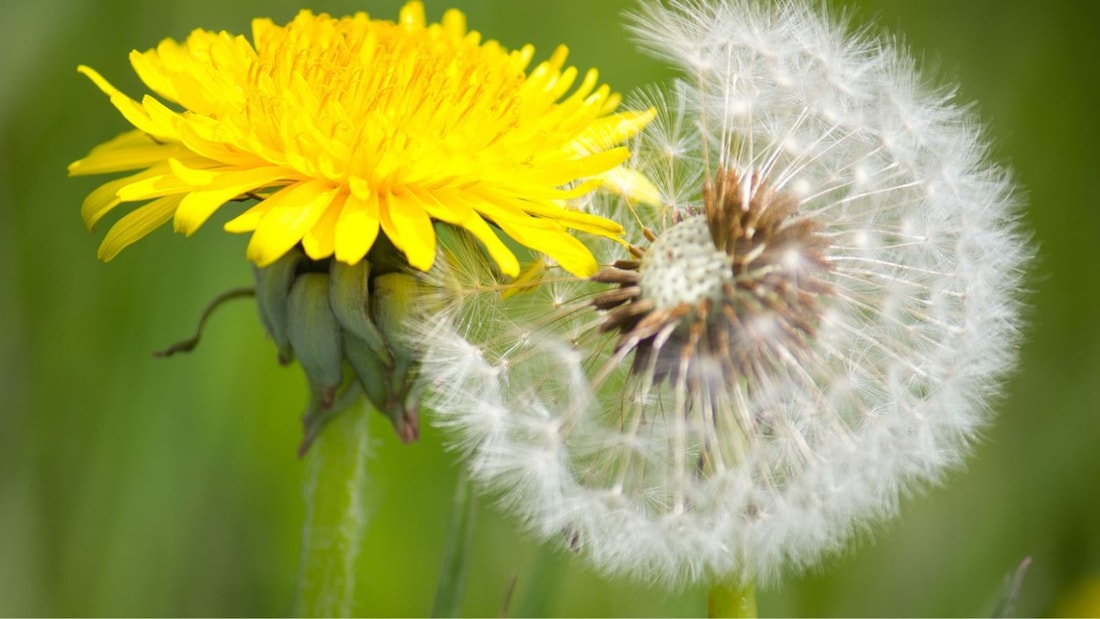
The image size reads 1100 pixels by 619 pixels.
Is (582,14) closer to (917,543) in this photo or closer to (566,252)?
(917,543)

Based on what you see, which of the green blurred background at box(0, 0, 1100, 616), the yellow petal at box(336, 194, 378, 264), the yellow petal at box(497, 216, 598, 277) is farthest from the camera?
the green blurred background at box(0, 0, 1100, 616)

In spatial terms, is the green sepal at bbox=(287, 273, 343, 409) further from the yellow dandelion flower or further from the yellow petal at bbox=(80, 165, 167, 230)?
the yellow petal at bbox=(80, 165, 167, 230)

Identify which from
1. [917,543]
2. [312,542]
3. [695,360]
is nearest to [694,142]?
[695,360]

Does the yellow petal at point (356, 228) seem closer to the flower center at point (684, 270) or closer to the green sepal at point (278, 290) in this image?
the green sepal at point (278, 290)

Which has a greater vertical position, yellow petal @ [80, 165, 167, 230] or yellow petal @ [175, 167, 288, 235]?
yellow petal @ [175, 167, 288, 235]

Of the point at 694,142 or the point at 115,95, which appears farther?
the point at 694,142

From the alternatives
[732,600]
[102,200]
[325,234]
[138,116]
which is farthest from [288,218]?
[732,600]

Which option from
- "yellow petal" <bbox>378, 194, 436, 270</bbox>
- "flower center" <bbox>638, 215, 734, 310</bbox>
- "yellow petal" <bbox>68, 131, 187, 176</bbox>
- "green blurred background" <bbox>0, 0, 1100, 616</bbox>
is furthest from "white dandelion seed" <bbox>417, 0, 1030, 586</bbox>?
"green blurred background" <bbox>0, 0, 1100, 616</bbox>

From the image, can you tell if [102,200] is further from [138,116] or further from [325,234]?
[325,234]
